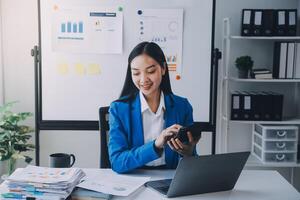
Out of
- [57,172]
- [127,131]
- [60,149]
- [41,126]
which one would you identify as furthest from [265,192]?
[60,149]

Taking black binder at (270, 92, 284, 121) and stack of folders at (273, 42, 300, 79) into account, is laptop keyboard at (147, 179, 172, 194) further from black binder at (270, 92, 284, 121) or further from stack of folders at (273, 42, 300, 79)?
stack of folders at (273, 42, 300, 79)

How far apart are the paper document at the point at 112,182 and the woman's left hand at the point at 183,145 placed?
17 centimetres

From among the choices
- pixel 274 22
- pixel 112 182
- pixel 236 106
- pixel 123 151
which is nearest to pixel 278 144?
pixel 236 106

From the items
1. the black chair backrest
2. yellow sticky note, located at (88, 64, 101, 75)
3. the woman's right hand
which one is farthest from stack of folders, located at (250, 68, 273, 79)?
the woman's right hand

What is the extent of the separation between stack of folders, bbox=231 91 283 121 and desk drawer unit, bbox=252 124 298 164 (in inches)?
3.4

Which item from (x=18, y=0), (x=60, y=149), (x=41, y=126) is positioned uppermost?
(x=18, y=0)

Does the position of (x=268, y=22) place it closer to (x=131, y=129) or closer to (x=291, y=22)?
(x=291, y=22)

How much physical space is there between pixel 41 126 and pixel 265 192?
191 cm

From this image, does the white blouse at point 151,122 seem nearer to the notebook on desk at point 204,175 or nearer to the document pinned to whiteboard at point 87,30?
the notebook on desk at point 204,175

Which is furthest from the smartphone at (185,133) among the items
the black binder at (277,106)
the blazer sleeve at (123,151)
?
the black binder at (277,106)

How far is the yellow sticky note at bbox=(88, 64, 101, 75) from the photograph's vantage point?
2883 mm

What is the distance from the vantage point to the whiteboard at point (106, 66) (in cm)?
284

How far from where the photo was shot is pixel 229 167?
1415 mm

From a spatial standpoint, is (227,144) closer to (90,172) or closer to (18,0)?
(90,172)
